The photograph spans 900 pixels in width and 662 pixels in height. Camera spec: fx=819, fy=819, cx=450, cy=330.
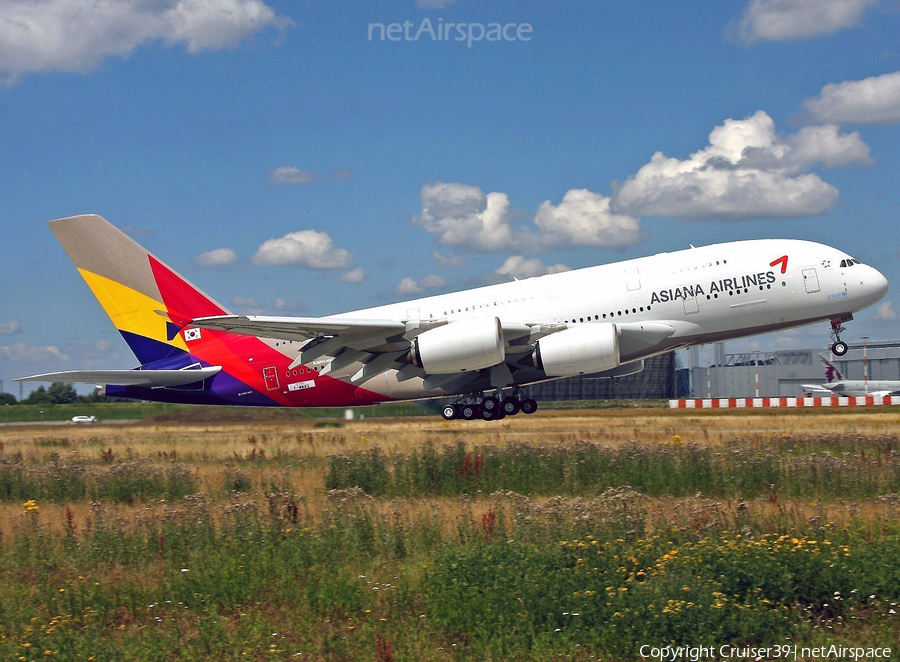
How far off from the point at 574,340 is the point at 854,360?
204ft

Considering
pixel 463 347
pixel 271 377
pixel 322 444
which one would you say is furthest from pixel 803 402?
pixel 322 444

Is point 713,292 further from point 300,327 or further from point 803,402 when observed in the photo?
point 803,402

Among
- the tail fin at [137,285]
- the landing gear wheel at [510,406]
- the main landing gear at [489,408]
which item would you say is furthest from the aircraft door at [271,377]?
the landing gear wheel at [510,406]

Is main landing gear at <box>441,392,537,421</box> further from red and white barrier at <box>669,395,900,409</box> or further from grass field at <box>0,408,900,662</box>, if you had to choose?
red and white barrier at <box>669,395,900,409</box>

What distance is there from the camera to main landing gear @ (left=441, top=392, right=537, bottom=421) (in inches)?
1011

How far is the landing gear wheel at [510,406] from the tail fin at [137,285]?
362 inches

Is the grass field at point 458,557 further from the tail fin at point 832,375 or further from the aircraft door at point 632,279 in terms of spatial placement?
the tail fin at point 832,375

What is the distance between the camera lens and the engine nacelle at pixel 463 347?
22.0 metres

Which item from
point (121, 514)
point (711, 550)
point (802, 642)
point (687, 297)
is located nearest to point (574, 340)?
point (687, 297)

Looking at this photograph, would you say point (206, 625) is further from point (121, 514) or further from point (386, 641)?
point (121, 514)

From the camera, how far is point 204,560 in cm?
891

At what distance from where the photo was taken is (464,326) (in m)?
22.2

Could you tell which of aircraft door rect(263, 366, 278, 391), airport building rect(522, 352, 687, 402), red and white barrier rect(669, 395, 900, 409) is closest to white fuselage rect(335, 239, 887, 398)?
aircraft door rect(263, 366, 278, 391)

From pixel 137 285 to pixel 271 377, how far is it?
533 cm
